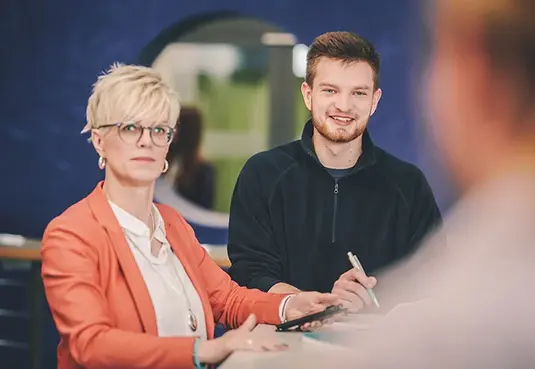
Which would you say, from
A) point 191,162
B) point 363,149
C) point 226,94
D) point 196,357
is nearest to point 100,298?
point 196,357

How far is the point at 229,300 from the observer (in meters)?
1.90

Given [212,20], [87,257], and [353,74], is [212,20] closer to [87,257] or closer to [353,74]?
[353,74]

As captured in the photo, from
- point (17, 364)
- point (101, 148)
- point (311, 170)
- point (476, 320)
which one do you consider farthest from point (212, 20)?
point (476, 320)

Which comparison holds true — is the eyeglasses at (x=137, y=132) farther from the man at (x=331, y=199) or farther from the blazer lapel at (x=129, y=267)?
the man at (x=331, y=199)

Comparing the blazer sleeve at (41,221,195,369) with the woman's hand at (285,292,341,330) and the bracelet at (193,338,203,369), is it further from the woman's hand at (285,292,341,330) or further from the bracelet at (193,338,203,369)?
the woman's hand at (285,292,341,330)

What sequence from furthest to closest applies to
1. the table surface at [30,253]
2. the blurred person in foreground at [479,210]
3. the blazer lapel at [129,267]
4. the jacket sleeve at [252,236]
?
the table surface at [30,253], the jacket sleeve at [252,236], the blazer lapel at [129,267], the blurred person in foreground at [479,210]

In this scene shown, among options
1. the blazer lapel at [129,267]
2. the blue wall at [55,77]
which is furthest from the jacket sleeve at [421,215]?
the blue wall at [55,77]

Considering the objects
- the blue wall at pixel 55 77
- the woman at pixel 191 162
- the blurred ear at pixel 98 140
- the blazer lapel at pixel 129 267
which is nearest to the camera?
the blazer lapel at pixel 129 267

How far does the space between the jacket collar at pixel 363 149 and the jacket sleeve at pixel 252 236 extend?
137mm

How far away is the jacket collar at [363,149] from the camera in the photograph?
223cm

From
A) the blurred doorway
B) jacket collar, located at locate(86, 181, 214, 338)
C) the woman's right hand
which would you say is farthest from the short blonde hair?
the blurred doorway

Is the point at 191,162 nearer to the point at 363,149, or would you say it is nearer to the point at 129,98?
the point at 363,149

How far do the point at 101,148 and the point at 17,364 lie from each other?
331 cm

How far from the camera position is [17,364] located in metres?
4.68
